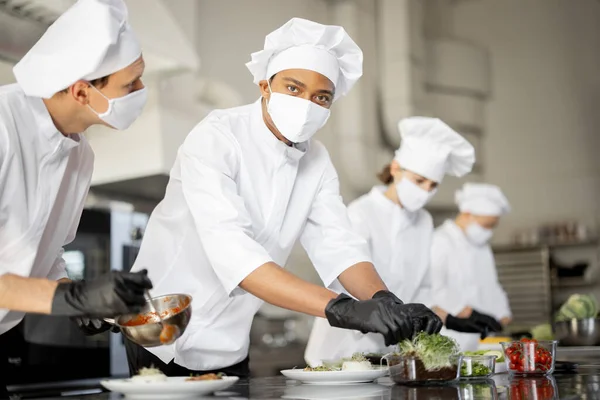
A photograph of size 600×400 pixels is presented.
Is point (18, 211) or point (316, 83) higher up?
point (316, 83)

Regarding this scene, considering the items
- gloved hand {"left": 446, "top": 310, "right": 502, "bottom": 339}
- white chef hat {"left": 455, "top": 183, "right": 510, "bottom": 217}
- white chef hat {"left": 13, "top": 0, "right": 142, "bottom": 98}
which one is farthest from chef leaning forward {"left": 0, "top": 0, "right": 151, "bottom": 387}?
white chef hat {"left": 455, "top": 183, "right": 510, "bottom": 217}

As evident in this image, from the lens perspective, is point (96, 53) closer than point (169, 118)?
Yes

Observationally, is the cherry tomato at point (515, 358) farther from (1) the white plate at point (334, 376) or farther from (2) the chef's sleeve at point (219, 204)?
(2) the chef's sleeve at point (219, 204)

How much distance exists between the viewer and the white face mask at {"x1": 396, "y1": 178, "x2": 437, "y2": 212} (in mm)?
3402

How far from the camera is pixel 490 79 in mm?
7500

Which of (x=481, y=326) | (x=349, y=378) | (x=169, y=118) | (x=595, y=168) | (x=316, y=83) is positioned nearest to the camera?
(x=349, y=378)

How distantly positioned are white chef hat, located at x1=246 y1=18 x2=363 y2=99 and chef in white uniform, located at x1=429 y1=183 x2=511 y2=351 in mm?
2473

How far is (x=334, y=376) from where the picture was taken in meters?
1.80

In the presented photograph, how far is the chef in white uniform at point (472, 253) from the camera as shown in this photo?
15.6 ft

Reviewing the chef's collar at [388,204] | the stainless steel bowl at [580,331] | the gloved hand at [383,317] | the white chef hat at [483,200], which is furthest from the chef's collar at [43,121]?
the white chef hat at [483,200]

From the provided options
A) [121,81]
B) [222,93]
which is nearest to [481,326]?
[121,81]

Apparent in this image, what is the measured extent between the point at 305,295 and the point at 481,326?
1159mm

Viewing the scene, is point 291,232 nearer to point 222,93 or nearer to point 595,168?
point 222,93

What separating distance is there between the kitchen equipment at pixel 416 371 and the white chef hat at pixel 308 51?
0.89 m
